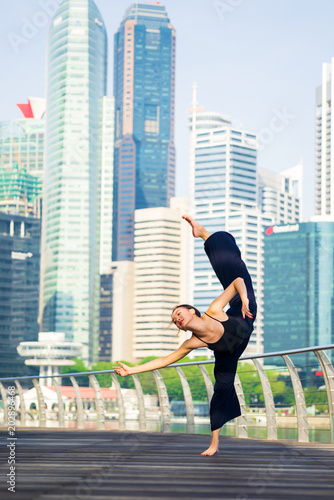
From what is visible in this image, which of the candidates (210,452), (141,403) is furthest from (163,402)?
(210,452)

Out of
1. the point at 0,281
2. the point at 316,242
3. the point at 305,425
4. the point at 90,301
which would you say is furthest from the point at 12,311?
the point at 305,425

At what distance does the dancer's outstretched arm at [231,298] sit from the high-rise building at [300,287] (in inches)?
6068

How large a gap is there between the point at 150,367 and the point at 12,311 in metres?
140

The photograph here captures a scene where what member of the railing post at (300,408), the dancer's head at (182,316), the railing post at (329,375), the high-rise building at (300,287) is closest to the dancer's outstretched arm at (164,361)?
the dancer's head at (182,316)

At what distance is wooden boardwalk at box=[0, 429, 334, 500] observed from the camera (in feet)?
10.9

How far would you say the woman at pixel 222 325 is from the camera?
5418mm

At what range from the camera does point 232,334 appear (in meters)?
5.66

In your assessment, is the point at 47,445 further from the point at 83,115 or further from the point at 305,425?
the point at 83,115

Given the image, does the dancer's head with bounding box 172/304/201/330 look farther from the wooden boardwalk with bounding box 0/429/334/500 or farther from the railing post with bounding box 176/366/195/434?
the railing post with bounding box 176/366/195/434

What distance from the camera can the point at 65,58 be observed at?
196000mm

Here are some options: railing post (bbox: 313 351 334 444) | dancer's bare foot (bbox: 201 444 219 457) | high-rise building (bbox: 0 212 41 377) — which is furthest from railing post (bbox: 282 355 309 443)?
high-rise building (bbox: 0 212 41 377)

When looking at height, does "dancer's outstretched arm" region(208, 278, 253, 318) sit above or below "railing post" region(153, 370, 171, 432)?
above

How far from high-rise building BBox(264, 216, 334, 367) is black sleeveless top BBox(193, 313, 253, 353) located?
154 m

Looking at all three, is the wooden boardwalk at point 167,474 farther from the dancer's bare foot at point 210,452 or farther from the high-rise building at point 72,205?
the high-rise building at point 72,205
